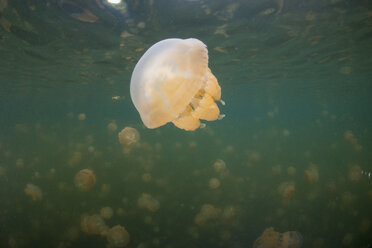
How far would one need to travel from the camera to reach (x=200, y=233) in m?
5.08

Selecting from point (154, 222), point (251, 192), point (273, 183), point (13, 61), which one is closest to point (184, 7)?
point (154, 222)

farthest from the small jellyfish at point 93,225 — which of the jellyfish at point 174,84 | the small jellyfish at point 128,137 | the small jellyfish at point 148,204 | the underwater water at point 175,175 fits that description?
the jellyfish at point 174,84

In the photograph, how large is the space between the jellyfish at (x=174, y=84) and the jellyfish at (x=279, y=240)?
2982mm

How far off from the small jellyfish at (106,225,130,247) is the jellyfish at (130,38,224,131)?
301 centimetres

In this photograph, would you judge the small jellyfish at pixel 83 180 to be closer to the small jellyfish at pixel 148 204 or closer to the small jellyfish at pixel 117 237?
the small jellyfish at pixel 117 237

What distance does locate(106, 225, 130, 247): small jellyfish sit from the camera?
4.28 meters

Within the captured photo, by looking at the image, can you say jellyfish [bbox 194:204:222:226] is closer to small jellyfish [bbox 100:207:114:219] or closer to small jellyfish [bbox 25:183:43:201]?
small jellyfish [bbox 100:207:114:219]

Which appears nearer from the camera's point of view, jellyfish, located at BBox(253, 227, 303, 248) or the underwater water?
jellyfish, located at BBox(253, 227, 303, 248)

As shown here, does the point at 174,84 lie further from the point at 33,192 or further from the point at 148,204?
the point at 33,192

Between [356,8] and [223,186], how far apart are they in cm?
597

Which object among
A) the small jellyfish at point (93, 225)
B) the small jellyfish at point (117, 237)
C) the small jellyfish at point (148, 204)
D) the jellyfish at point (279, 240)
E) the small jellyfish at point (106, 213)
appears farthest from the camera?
the small jellyfish at point (148, 204)

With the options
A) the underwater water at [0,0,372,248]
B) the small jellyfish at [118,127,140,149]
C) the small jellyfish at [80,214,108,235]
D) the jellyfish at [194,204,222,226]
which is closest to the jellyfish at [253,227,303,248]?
the underwater water at [0,0,372,248]

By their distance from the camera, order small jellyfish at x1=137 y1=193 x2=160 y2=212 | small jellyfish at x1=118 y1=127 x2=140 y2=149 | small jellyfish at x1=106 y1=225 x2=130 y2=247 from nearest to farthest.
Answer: small jellyfish at x1=106 y1=225 x2=130 y2=247, small jellyfish at x1=137 y1=193 x2=160 y2=212, small jellyfish at x1=118 y1=127 x2=140 y2=149

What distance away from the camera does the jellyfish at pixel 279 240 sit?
4062mm
